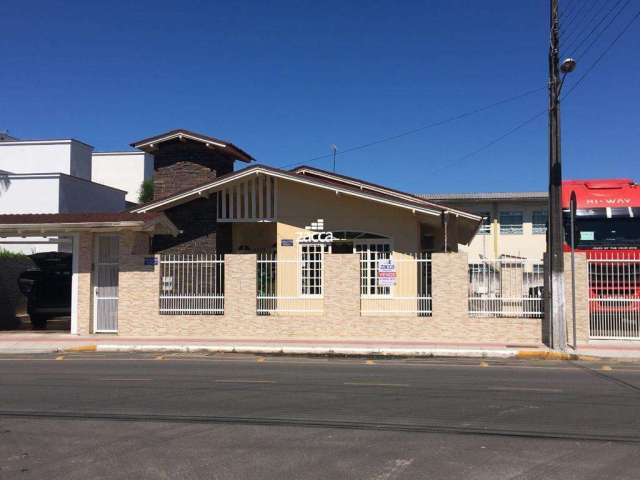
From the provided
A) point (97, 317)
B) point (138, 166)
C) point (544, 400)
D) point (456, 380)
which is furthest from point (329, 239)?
point (138, 166)

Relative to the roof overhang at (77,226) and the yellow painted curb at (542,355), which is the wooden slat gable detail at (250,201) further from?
the yellow painted curb at (542,355)

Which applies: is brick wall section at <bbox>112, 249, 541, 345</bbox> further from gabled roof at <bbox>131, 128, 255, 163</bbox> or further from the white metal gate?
gabled roof at <bbox>131, 128, 255, 163</bbox>

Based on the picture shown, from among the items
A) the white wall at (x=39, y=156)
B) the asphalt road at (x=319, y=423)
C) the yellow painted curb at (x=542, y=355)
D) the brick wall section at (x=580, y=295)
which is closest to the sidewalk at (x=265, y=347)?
the yellow painted curb at (x=542, y=355)

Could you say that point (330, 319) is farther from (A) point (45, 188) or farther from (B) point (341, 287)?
(A) point (45, 188)

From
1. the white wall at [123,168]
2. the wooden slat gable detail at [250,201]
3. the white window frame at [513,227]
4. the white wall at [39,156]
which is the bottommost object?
the wooden slat gable detail at [250,201]

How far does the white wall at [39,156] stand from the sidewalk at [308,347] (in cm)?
2380

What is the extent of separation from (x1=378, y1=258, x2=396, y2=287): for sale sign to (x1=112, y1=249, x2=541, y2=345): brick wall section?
26.3 inches

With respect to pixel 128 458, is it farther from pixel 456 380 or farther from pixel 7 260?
pixel 7 260

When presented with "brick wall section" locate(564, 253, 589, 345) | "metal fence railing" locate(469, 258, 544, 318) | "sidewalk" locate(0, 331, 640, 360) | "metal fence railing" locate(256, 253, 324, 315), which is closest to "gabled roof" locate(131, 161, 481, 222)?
"metal fence railing" locate(256, 253, 324, 315)

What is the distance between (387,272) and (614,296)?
5.68m

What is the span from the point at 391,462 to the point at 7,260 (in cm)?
1993

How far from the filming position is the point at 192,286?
17.8 metres

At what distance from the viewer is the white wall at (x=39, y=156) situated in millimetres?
38844

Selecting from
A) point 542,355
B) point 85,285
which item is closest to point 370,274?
point 542,355
